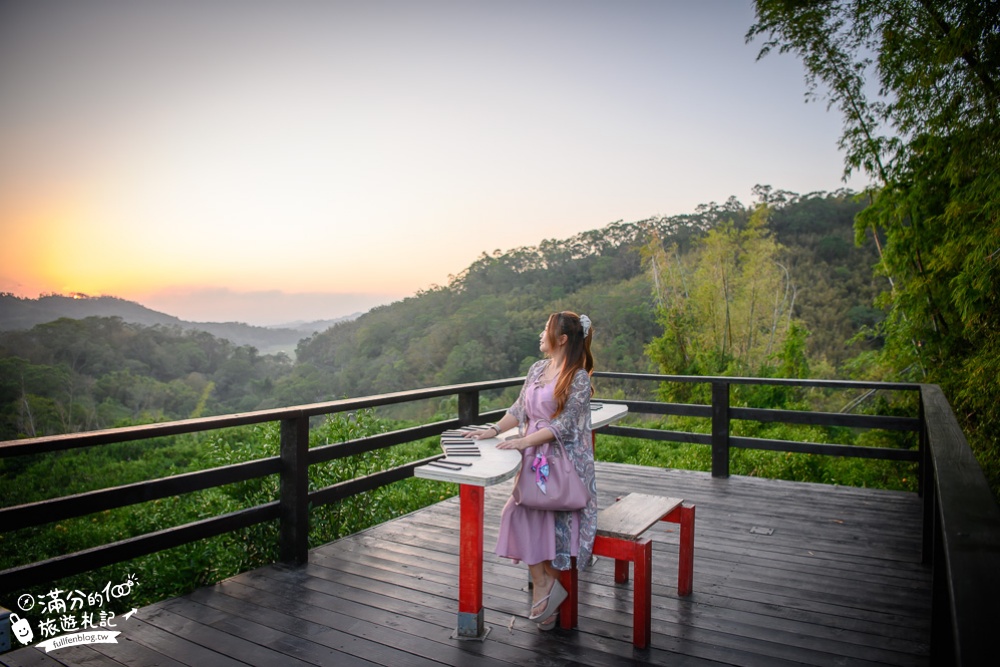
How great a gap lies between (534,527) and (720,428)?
3.07 metres

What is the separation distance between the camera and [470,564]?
2.46 metres

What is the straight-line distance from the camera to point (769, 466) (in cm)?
678

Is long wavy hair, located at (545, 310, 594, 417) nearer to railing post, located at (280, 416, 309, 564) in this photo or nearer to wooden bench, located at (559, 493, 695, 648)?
wooden bench, located at (559, 493, 695, 648)

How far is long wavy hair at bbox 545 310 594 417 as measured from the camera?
2.53 metres

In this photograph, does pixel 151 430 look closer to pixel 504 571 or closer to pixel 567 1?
pixel 504 571

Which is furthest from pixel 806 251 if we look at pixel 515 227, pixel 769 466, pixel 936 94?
pixel 936 94

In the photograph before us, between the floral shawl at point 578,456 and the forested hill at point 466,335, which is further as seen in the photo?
the forested hill at point 466,335


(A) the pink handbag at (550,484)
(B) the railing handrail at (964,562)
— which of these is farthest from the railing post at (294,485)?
(B) the railing handrail at (964,562)

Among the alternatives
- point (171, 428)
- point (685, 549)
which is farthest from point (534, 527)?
point (171, 428)

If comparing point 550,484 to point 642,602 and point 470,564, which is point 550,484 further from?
point 642,602

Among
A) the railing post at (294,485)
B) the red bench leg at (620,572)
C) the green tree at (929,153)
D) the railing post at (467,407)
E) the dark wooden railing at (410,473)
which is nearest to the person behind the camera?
the dark wooden railing at (410,473)

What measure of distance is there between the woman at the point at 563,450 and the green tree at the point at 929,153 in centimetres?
237

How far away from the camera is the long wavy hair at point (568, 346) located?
253 centimetres

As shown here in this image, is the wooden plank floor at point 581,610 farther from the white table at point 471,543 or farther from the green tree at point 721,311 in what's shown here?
the green tree at point 721,311
